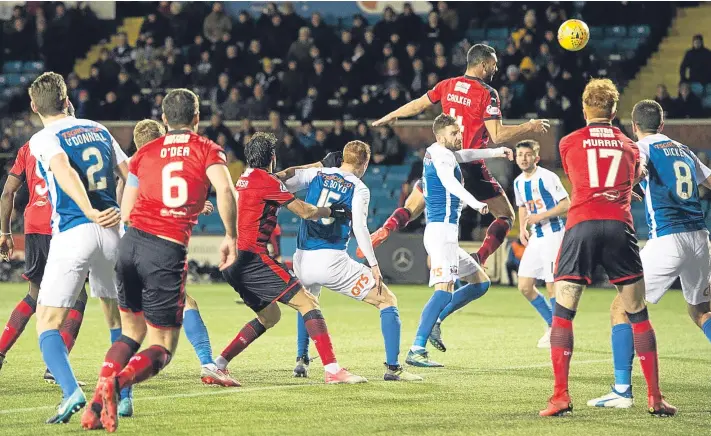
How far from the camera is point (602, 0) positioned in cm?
2252

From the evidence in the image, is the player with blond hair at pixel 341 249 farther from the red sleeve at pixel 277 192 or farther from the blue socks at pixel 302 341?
the red sleeve at pixel 277 192

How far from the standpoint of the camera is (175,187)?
21.2 ft

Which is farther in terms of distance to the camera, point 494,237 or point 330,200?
point 494,237

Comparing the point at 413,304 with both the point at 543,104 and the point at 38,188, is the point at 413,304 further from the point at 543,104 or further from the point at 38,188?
the point at 38,188

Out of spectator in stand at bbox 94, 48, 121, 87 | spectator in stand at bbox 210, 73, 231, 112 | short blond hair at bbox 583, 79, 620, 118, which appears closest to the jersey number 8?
short blond hair at bbox 583, 79, 620, 118

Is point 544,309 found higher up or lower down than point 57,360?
lower down

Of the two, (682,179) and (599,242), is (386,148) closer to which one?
(682,179)

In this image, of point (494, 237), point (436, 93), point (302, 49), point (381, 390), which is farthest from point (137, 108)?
point (381, 390)

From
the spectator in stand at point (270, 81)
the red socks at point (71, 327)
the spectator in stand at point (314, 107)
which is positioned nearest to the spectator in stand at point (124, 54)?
the spectator in stand at point (270, 81)

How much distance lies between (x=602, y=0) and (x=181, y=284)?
→ 58.4 ft

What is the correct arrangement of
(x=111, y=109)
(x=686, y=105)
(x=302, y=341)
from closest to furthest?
(x=302, y=341)
(x=686, y=105)
(x=111, y=109)

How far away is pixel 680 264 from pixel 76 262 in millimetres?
4168

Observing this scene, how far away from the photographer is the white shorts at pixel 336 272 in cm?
868

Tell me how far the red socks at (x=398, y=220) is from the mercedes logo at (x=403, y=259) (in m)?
9.38
